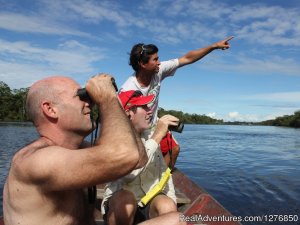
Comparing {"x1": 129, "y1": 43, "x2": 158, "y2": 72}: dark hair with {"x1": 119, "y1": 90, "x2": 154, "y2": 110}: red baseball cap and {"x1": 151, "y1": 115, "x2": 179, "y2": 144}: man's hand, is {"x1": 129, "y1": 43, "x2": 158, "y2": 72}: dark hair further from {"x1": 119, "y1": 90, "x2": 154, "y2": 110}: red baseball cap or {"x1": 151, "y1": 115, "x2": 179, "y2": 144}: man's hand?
{"x1": 151, "y1": 115, "x2": 179, "y2": 144}: man's hand

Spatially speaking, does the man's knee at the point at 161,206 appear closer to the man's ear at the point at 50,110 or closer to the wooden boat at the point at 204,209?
the wooden boat at the point at 204,209

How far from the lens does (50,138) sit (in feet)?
7.29

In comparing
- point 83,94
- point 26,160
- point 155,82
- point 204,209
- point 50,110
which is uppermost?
point 155,82

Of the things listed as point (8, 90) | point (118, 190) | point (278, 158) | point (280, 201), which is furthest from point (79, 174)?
point (8, 90)

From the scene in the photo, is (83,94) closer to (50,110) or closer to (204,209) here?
(50,110)

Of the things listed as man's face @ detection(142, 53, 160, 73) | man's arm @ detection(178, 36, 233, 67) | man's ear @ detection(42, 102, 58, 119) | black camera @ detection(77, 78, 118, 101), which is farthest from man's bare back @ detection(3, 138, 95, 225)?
man's arm @ detection(178, 36, 233, 67)

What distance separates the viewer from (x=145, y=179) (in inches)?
138

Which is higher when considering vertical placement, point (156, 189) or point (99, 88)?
point (99, 88)

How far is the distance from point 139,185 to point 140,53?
2.14m

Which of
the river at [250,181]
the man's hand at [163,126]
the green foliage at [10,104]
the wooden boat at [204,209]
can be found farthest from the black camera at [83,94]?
the green foliage at [10,104]

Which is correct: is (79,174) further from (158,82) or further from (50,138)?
(158,82)

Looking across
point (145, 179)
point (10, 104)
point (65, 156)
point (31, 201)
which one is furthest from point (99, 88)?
point (10, 104)

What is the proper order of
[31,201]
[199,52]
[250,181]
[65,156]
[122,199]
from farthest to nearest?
[250,181] < [199,52] < [122,199] < [31,201] < [65,156]

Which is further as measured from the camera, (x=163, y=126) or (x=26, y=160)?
(x=163, y=126)
